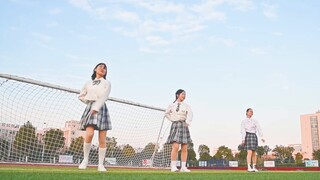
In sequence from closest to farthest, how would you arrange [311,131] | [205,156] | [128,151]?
[128,151], [205,156], [311,131]

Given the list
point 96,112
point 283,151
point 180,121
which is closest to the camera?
point 96,112

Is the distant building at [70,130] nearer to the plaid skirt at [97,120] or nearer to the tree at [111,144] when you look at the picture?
the tree at [111,144]

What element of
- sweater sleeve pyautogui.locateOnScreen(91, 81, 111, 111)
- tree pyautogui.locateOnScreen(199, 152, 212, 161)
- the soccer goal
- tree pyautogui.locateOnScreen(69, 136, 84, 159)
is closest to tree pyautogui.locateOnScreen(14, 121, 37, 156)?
the soccer goal

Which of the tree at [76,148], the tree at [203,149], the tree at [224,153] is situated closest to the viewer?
the tree at [76,148]

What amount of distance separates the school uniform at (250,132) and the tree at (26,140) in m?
5.36

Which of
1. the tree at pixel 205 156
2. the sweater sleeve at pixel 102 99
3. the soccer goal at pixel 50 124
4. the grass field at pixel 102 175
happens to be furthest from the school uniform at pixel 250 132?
the tree at pixel 205 156

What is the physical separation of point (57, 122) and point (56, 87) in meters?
1.06

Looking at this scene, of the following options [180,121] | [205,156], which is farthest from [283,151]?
[180,121]

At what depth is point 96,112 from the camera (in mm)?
5660

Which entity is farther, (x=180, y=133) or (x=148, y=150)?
(x=148, y=150)

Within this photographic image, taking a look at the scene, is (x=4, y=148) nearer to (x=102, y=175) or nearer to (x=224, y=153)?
(x=102, y=175)

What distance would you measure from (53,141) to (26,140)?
835mm

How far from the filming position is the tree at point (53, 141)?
938cm

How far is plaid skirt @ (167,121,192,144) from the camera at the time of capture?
24.5 ft
